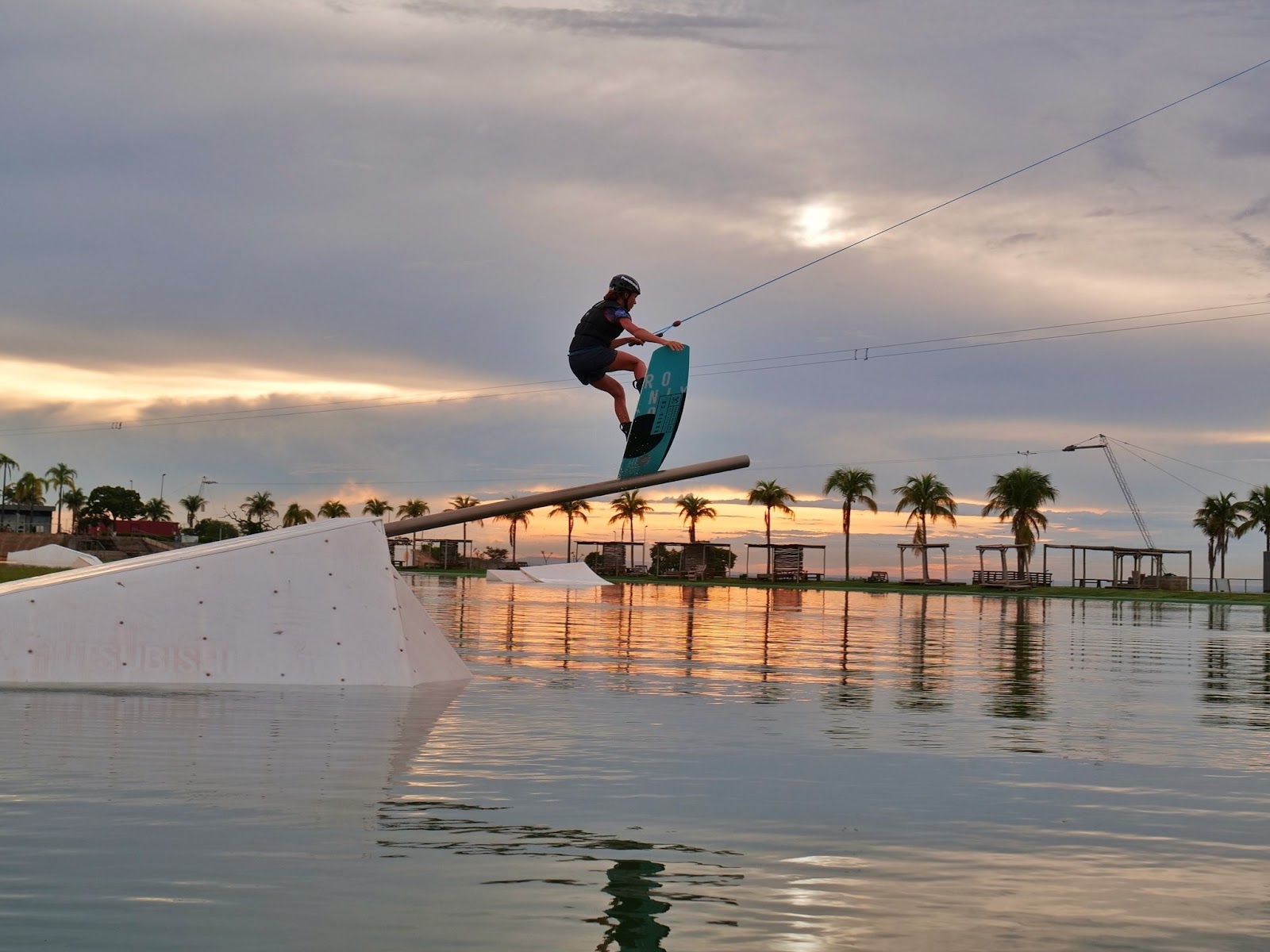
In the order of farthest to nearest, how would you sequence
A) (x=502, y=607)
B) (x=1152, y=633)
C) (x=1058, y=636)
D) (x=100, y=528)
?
1. (x=100, y=528)
2. (x=502, y=607)
3. (x=1152, y=633)
4. (x=1058, y=636)

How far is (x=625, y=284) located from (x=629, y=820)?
732cm

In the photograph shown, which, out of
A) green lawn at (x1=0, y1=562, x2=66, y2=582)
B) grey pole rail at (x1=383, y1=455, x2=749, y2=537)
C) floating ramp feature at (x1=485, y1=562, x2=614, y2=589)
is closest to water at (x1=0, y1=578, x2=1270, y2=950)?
grey pole rail at (x1=383, y1=455, x2=749, y2=537)

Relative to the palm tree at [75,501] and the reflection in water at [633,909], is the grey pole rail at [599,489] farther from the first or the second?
the palm tree at [75,501]

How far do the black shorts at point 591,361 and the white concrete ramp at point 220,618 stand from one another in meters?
2.86

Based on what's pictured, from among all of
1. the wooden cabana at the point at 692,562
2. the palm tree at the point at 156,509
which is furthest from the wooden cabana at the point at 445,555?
the palm tree at the point at 156,509

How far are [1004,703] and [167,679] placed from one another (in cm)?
897

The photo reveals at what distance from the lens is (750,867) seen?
5.80 m

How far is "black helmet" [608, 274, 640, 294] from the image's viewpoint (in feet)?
42.7

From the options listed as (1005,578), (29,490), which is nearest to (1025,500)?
(1005,578)

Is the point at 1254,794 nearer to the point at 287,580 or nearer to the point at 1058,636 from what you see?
the point at 287,580

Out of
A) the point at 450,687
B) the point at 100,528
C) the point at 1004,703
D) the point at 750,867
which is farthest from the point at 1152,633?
the point at 100,528

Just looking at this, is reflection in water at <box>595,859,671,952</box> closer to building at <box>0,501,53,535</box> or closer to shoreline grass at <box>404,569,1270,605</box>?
shoreline grass at <box>404,569,1270,605</box>

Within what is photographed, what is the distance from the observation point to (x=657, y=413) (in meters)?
13.7

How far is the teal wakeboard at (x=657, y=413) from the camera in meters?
13.4
